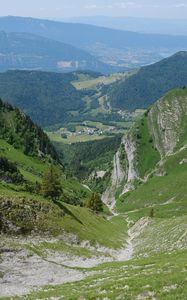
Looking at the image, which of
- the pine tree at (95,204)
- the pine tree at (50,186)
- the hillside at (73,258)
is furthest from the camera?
the pine tree at (95,204)

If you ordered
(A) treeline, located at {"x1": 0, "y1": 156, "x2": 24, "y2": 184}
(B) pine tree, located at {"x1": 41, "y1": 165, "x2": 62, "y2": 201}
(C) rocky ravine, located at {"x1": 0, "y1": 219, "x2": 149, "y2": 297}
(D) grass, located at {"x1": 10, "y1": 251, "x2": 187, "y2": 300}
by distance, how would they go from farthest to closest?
(A) treeline, located at {"x1": 0, "y1": 156, "x2": 24, "y2": 184}, (B) pine tree, located at {"x1": 41, "y1": 165, "x2": 62, "y2": 201}, (C) rocky ravine, located at {"x1": 0, "y1": 219, "x2": 149, "y2": 297}, (D) grass, located at {"x1": 10, "y1": 251, "x2": 187, "y2": 300}

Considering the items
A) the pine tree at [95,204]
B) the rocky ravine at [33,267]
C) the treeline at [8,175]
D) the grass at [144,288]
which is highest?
the grass at [144,288]

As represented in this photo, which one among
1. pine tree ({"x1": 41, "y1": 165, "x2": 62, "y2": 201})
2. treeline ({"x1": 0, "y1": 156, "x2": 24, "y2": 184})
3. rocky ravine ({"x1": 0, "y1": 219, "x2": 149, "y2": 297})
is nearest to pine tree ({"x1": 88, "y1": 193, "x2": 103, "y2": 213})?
treeline ({"x1": 0, "y1": 156, "x2": 24, "y2": 184})

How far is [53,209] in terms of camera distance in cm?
6962

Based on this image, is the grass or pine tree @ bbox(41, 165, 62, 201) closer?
the grass

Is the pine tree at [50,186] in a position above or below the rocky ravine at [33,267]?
below

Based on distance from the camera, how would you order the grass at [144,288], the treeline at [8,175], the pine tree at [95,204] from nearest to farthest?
the grass at [144,288] < the treeline at [8,175] < the pine tree at [95,204]

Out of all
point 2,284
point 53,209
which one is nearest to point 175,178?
point 53,209

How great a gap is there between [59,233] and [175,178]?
115650mm

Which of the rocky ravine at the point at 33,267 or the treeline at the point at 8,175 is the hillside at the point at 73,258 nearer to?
the rocky ravine at the point at 33,267

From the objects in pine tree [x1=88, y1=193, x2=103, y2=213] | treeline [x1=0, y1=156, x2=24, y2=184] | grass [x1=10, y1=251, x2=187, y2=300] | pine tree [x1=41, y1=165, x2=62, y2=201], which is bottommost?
pine tree [x1=88, y1=193, x2=103, y2=213]

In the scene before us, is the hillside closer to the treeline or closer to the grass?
the grass

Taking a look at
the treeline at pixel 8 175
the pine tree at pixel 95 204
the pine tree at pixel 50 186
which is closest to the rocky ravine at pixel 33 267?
the pine tree at pixel 50 186

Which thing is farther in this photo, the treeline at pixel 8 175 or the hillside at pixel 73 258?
the treeline at pixel 8 175
